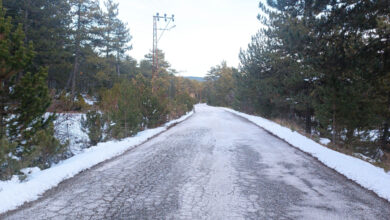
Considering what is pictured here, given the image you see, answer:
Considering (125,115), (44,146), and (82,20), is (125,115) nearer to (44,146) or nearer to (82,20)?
(44,146)

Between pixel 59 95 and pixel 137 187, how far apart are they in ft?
19.9

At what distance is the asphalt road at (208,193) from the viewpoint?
3.46 metres

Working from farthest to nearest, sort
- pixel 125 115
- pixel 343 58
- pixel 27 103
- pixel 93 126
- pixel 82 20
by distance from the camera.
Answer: pixel 82 20, pixel 125 115, pixel 93 126, pixel 343 58, pixel 27 103

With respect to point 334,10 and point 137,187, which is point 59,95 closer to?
point 137,187

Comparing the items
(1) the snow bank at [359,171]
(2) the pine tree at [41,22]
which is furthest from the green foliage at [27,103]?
(2) the pine tree at [41,22]

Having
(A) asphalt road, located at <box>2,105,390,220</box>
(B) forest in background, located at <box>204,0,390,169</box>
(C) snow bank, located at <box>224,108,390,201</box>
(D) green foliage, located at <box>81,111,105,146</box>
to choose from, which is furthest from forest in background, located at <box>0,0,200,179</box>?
(B) forest in background, located at <box>204,0,390,169</box>

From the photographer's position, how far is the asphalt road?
346 cm

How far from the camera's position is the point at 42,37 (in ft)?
69.8

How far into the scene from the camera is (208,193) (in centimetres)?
421

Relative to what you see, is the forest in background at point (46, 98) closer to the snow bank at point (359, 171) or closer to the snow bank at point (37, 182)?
the snow bank at point (37, 182)

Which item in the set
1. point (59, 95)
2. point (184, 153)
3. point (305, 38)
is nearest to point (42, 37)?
point (59, 95)

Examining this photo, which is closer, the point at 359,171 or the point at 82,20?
the point at 359,171

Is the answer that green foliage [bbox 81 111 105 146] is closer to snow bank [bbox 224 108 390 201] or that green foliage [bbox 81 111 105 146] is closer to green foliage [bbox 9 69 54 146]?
green foliage [bbox 9 69 54 146]

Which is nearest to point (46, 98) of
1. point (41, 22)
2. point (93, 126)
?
point (93, 126)
